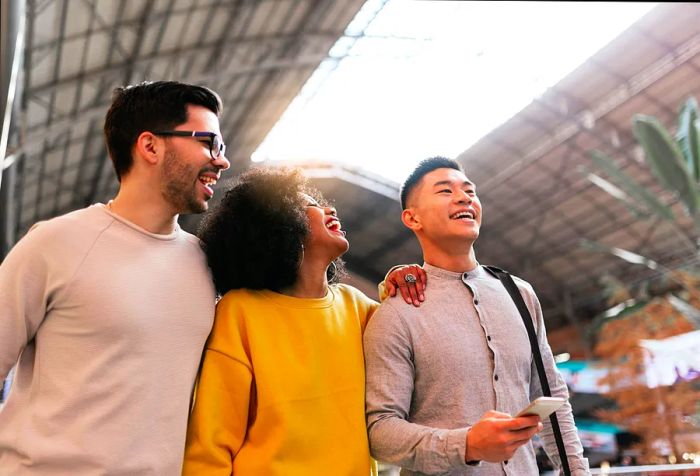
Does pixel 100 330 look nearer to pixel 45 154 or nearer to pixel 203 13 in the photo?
pixel 203 13

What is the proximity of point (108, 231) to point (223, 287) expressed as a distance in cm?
41

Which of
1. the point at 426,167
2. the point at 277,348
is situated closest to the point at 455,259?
the point at 426,167

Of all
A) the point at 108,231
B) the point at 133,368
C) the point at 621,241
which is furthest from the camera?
the point at 621,241

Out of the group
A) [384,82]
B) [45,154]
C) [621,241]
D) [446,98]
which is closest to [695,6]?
[446,98]

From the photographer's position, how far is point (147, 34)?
11.1 meters

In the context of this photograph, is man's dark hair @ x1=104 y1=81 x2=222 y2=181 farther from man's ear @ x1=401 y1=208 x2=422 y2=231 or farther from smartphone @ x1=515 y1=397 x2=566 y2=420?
smartphone @ x1=515 y1=397 x2=566 y2=420

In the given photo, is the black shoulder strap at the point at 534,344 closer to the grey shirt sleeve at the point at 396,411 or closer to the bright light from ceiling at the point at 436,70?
the grey shirt sleeve at the point at 396,411

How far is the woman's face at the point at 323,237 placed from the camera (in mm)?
2203

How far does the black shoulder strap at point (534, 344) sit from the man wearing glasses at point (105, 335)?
1054mm

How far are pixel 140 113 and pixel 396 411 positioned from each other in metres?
1.22

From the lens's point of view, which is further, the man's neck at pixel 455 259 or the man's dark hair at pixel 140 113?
the man's neck at pixel 455 259

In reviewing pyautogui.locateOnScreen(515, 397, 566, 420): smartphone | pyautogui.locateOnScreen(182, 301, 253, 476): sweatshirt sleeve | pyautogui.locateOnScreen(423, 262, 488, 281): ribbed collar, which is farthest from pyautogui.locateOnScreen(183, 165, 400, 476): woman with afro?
pyautogui.locateOnScreen(515, 397, 566, 420): smartphone

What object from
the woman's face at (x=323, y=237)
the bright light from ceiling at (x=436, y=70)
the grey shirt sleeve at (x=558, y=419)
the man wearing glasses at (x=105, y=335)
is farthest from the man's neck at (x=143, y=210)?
the bright light from ceiling at (x=436, y=70)

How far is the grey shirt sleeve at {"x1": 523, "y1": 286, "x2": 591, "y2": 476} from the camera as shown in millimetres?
2068
